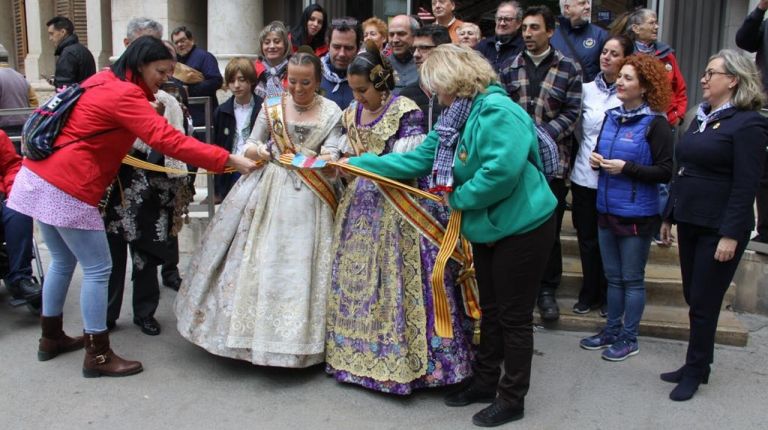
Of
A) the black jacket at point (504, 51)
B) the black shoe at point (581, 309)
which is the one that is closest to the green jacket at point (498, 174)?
the black shoe at point (581, 309)

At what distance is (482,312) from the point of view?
377 cm

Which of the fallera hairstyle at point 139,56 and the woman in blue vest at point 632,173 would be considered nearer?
the fallera hairstyle at point 139,56

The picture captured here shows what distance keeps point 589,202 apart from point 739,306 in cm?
163

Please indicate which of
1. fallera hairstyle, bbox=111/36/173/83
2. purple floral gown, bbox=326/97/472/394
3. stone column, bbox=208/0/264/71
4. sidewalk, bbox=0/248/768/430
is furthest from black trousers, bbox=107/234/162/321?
stone column, bbox=208/0/264/71

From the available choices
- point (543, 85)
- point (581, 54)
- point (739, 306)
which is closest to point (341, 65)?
point (543, 85)

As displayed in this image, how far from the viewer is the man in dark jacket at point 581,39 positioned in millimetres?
5340

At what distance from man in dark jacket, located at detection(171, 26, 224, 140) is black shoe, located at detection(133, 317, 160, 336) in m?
2.38

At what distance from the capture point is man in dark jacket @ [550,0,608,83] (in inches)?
210

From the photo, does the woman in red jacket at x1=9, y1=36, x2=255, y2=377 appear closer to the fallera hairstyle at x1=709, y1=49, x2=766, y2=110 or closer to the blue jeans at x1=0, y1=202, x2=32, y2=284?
the blue jeans at x1=0, y1=202, x2=32, y2=284

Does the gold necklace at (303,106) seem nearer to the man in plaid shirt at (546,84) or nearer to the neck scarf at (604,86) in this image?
the man in plaid shirt at (546,84)

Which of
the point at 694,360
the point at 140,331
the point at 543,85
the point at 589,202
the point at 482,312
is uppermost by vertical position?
the point at 543,85

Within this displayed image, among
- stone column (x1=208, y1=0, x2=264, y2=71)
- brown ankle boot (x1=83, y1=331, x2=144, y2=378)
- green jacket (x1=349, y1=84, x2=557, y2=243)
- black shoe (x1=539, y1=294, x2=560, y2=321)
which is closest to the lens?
green jacket (x1=349, y1=84, x2=557, y2=243)

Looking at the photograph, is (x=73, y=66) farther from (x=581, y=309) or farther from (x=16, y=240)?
(x=581, y=309)

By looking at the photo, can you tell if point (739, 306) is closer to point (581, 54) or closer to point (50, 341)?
point (581, 54)
